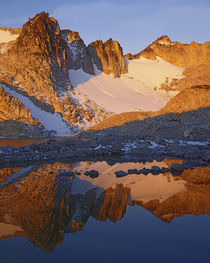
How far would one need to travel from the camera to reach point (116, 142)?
19562 mm

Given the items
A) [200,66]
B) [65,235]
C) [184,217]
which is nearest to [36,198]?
[65,235]

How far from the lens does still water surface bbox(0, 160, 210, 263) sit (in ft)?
14.2

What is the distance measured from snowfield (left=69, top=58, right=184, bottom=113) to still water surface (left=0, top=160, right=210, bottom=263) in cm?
5067

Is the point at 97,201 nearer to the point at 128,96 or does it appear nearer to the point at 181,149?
the point at 181,149

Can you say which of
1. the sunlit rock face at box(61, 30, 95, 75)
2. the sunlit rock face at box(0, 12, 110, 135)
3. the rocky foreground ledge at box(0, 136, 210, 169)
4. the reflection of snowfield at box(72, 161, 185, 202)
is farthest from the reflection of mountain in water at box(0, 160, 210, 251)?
the sunlit rock face at box(61, 30, 95, 75)

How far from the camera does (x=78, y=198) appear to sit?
7.39 metres

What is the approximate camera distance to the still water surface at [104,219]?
432cm

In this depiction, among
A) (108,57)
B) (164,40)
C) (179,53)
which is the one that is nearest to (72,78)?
(108,57)

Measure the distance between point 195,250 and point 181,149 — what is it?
45.1 ft

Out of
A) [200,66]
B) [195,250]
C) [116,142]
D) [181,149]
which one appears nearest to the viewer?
[195,250]

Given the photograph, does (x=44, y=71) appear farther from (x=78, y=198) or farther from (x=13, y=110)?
(x=78, y=198)

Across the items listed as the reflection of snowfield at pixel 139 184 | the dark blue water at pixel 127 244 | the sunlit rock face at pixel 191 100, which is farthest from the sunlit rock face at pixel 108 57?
the dark blue water at pixel 127 244

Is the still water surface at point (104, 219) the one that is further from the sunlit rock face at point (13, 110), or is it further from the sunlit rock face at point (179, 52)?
the sunlit rock face at point (179, 52)

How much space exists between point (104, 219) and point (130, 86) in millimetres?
77736
